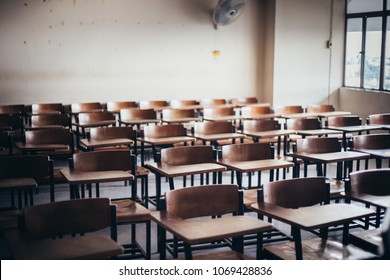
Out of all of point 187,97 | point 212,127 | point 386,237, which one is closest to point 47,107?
point 187,97

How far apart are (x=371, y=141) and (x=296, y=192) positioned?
2.18m

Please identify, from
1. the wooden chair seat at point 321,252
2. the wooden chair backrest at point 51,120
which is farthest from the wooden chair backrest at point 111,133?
the wooden chair seat at point 321,252

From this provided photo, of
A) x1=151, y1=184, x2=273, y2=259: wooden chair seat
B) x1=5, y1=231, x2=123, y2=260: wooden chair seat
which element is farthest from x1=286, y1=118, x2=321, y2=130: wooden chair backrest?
x1=5, y1=231, x2=123, y2=260: wooden chair seat

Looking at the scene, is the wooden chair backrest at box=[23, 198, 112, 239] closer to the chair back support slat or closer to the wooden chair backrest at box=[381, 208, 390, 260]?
the chair back support slat

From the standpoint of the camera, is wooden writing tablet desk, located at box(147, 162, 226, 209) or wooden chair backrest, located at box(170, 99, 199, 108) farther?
wooden chair backrest, located at box(170, 99, 199, 108)

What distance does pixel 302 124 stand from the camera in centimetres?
632

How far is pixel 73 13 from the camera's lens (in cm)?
848

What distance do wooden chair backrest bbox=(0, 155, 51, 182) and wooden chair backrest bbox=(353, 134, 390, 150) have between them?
2.88m

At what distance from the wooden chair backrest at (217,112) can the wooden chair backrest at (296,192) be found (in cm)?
396

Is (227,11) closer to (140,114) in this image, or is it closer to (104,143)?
(140,114)

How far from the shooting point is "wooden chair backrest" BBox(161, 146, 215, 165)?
172 inches

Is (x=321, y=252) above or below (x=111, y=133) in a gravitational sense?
below

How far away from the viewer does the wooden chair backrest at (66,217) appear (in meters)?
2.67

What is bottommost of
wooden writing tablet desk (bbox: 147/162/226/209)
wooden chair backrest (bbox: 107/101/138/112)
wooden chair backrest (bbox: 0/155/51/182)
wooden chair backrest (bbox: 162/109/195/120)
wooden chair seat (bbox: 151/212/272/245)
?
wooden chair seat (bbox: 151/212/272/245)
